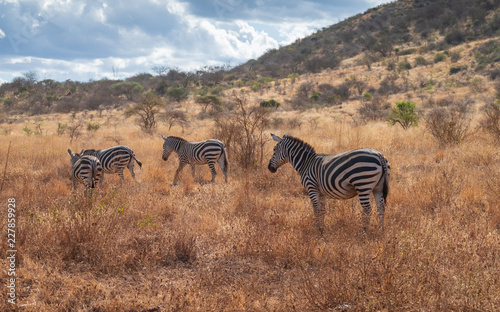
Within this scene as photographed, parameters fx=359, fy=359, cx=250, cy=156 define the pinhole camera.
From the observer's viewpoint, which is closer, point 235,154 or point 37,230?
point 37,230

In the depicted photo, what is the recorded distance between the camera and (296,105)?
103 ft

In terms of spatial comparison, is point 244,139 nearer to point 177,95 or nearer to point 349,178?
point 349,178

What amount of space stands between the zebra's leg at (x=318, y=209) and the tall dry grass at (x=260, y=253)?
0.13 meters

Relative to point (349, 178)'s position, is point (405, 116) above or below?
above

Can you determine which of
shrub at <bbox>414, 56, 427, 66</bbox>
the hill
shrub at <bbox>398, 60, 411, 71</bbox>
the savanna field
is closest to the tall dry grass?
the savanna field

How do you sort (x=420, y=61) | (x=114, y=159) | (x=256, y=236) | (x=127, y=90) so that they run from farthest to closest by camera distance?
(x=127, y=90) → (x=420, y=61) → (x=114, y=159) → (x=256, y=236)

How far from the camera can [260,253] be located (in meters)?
4.82

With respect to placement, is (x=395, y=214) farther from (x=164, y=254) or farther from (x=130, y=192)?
(x=130, y=192)

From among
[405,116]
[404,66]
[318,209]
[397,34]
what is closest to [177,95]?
[404,66]

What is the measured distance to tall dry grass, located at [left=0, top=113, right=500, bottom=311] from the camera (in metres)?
3.49

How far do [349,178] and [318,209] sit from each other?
2.71ft

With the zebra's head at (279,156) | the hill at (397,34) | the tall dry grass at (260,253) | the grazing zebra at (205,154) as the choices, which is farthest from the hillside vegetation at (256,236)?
the hill at (397,34)

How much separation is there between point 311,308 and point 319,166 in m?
2.77

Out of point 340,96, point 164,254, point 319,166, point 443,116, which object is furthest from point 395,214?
point 340,96
